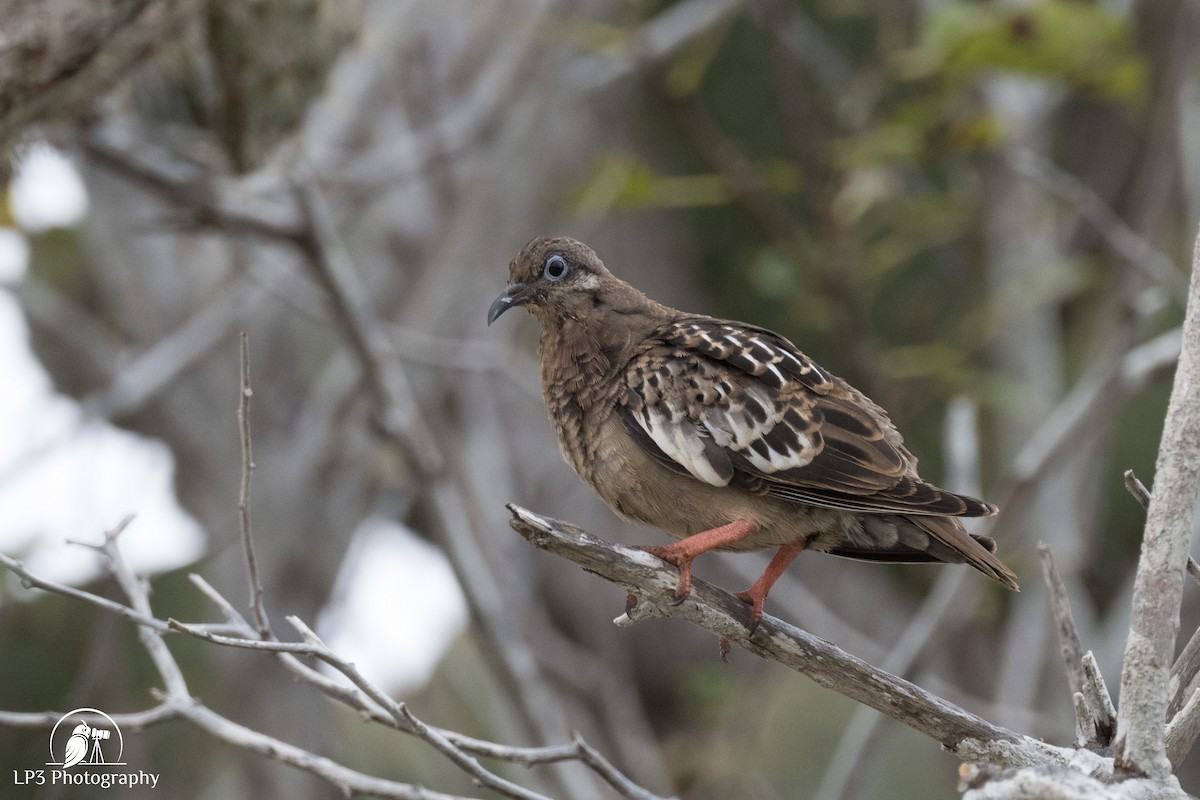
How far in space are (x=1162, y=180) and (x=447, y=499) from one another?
5610 mm

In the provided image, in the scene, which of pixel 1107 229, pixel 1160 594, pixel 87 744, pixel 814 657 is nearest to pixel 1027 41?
pixel 1107 229

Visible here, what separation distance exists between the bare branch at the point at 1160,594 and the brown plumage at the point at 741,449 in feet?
2.54

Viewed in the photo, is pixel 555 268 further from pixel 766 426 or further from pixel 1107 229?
pixel 1107 229

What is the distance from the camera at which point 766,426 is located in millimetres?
3721

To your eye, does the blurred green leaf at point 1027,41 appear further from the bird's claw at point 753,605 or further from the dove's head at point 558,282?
the bird's claw at point 753,605

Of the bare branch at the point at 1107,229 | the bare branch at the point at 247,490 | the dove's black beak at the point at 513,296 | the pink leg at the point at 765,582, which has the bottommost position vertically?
the pink leg at the point at 765,582

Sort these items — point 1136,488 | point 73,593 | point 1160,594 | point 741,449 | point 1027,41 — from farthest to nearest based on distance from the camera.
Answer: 1. point 1027,41
2. point 741,449
3. point 1136,488
4. point 73,593
5. point 1160,594

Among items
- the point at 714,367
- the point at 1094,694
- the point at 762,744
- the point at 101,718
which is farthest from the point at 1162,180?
the point at 101,718

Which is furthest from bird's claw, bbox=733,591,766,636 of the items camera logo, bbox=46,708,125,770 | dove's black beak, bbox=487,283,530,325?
camera logo, bbox=46,708,125,770

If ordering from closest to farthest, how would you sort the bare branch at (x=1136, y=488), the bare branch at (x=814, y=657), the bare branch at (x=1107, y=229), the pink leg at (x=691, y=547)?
1. the bare branch at (x=1136, y=488)
2. the bare branch at (x=814, y=657)
3. the pink leg at (x=691, y=547)
4. the bare branch at (x=1107, y=229)

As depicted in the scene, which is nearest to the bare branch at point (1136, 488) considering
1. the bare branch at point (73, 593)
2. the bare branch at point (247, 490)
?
the bare branch at point (247, 490)

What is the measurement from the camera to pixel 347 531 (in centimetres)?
767

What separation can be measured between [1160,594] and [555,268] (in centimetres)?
218

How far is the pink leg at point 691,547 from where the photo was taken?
3260 millimetres
